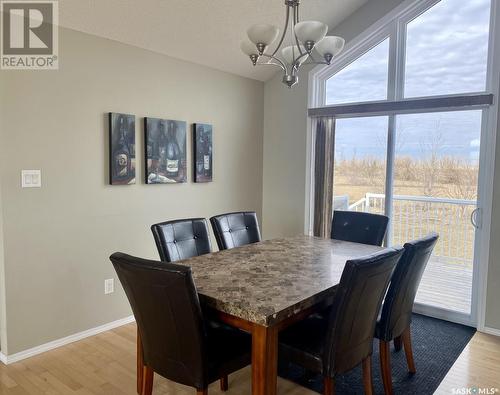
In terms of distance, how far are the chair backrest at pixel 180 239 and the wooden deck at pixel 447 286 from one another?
2314 millimetres

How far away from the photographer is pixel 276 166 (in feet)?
15.8

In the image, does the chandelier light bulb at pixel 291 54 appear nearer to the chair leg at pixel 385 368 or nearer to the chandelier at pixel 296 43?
the chandelier at pixel 296 43

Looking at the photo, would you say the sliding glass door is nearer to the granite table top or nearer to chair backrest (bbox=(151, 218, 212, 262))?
the granite table top

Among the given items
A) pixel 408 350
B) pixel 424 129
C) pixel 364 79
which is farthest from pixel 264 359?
pixel 364 79

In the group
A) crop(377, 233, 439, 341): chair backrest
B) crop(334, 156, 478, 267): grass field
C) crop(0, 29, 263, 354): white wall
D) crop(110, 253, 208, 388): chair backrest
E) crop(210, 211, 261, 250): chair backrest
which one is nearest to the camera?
crop(110, 253, 208, 388): chair backrest

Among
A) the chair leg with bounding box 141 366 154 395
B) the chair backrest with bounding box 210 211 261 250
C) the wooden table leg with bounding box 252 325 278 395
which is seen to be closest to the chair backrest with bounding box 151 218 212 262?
the chair backrest with bounding box 210 211 261 250

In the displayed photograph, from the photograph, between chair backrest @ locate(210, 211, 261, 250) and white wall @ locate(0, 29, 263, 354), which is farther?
chair backrest @ locate(210, 211, 261, 250)

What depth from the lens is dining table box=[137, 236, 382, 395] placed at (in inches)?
67.8

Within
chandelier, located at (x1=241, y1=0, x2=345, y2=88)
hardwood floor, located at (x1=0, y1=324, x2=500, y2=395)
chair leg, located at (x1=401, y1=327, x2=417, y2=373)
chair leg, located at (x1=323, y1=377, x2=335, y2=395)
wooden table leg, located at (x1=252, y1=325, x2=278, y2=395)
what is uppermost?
chandelier, located at (x1=241, y1=0, x2=345, y2=88)

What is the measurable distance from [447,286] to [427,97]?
1810 mm

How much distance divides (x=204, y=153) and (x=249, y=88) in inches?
43.8

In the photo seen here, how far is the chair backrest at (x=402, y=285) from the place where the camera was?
228 cm

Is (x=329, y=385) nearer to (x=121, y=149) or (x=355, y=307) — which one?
(x=355, y=307)

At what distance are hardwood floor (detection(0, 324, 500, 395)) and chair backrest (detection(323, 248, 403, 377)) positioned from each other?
0.68m
